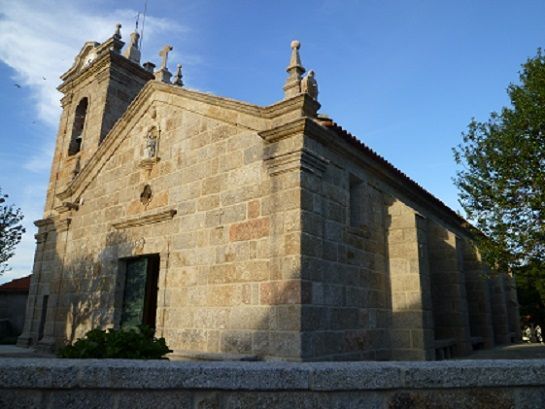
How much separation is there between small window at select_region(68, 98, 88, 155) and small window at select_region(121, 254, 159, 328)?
7237mm

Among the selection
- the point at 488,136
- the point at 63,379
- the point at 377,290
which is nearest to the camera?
the point at 63,379

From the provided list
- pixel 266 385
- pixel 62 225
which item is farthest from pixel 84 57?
pixel 266 385

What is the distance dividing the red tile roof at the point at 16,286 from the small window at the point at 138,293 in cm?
1655

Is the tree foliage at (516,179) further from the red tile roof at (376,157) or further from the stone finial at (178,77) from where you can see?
the stone finial at (178,77)

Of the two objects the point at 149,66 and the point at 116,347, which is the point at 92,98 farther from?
the point at 116,347

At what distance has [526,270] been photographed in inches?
374

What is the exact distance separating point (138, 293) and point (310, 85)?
5.61 meters

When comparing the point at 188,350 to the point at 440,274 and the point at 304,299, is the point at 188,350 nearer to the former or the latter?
the point at 304,299

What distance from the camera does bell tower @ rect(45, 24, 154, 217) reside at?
1370cm

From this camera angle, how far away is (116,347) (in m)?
4.93

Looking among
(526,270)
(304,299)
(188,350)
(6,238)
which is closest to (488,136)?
(526,270)

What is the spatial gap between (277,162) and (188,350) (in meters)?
3.63

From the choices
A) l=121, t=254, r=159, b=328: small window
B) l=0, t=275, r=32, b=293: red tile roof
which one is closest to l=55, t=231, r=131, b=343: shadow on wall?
l=121, t=254, r=159, b=328: small window

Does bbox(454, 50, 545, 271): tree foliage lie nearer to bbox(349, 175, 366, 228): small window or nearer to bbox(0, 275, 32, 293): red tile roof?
bbox(349, 175, 366, 228): small window
